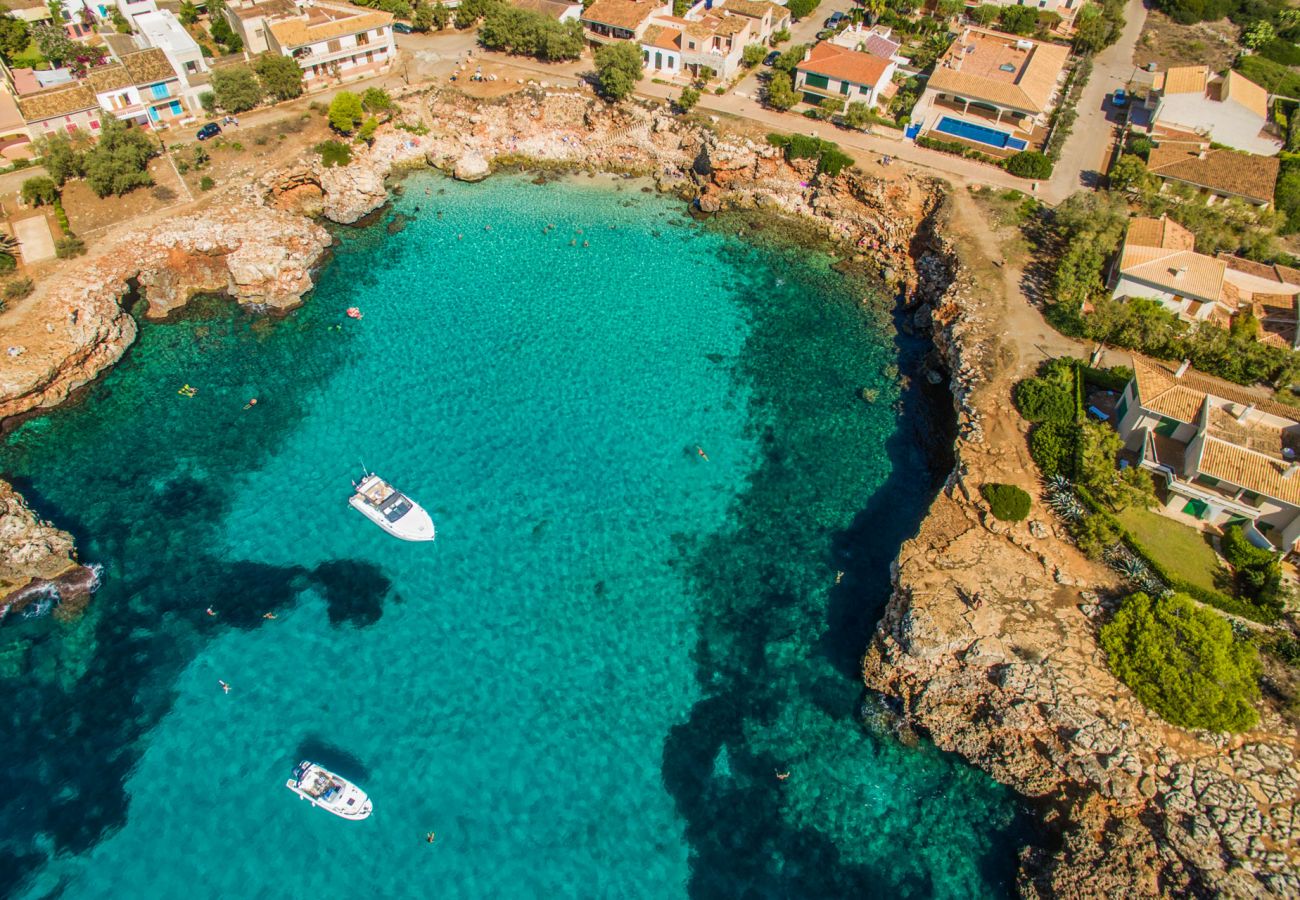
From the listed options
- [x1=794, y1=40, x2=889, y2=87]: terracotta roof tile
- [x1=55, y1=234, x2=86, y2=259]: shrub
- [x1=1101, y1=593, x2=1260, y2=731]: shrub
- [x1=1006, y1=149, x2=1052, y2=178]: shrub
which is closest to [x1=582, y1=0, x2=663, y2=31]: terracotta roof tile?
[x1=794, y1=40, x2=889, y2=87]: terracotta roof tile

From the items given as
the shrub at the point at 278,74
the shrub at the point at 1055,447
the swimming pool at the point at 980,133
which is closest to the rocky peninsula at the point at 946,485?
the shrub at the point at 1055,447

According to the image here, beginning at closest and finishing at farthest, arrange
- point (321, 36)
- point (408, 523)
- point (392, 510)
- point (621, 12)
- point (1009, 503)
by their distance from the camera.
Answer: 1. point (1009, 503)
2. point (408, 523)
3. point (392, 510)
4. point (321, 36)
5. point (621, 12)

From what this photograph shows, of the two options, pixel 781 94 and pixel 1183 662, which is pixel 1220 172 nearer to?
pixel 781 94

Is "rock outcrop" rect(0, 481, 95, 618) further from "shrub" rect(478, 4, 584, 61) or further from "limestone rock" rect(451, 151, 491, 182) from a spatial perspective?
"shrub" rect(478, 4, 584, 61)

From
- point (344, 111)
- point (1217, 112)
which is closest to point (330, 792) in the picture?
point (344, 111)

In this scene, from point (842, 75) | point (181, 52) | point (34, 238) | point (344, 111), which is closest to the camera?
point (34, 238)

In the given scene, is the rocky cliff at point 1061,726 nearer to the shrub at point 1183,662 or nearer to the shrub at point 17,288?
the shrub at point 1183,662

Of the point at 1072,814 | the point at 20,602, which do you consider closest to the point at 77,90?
the point at 20,602
